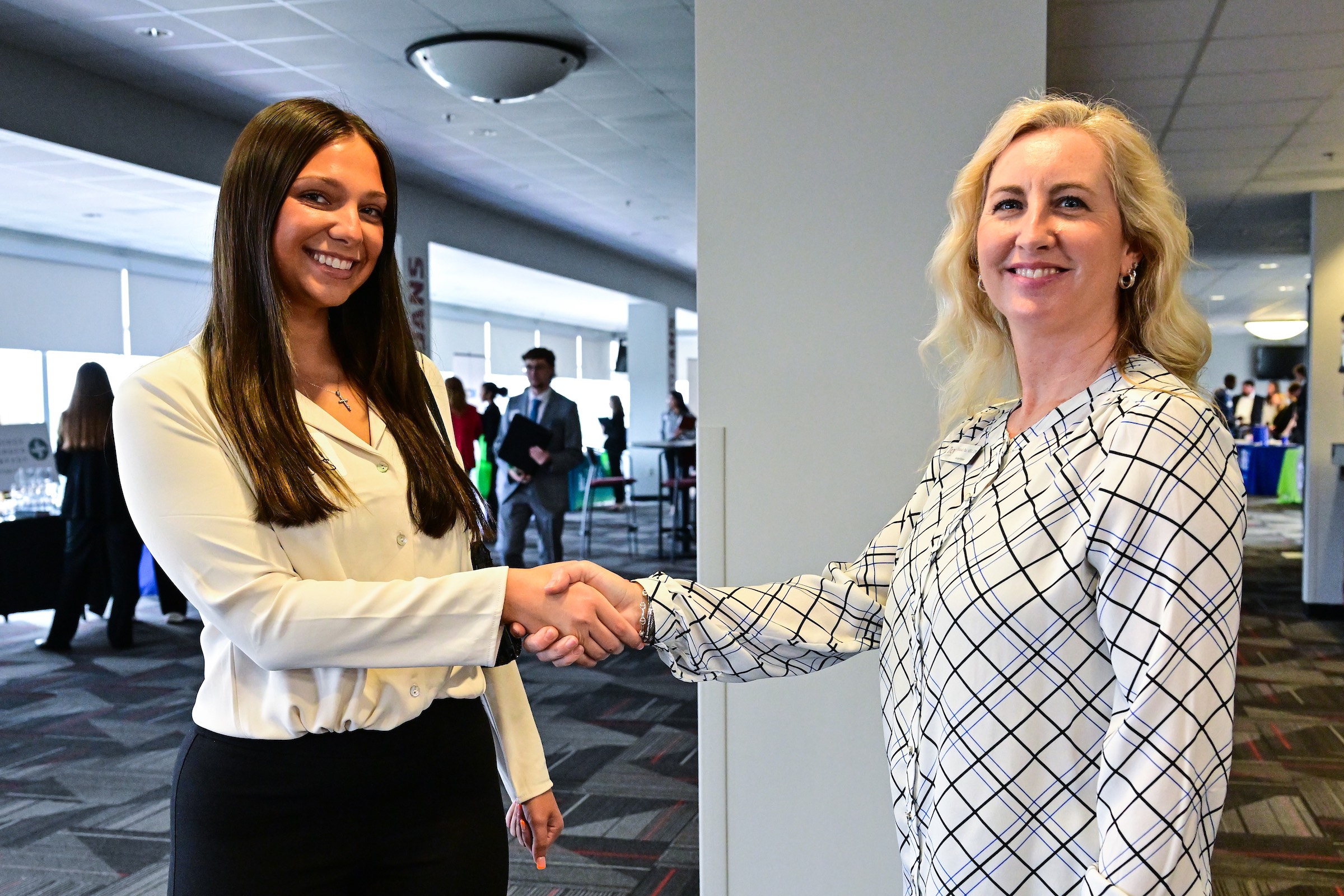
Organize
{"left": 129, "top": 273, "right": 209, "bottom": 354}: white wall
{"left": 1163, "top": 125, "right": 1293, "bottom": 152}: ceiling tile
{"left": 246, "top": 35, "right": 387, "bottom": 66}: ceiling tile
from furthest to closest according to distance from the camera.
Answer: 1. {"left": 129, "top": 273, "right": 209, "bottom": 354}: white wall
2. {"left": 1163, "top": 125, "right": 1293, "bottom": 152}: ceiling tile
3. {"left": 246, "top": 35, "right": 387, "bottom": 66}: ceiling tile

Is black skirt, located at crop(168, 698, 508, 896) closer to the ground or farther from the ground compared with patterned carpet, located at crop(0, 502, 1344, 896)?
farther from the ground

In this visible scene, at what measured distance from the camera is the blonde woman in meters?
1.07

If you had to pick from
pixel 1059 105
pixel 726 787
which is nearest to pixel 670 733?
pixel 726 787

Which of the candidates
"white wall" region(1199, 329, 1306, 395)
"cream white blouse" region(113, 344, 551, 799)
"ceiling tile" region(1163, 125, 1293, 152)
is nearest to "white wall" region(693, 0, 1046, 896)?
"cream white blouse" region(113, 344, 551, 799)

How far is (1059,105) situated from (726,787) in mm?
1682

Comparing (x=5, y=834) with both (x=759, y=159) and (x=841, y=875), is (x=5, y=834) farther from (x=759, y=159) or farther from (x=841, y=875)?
(x=759, y=159)

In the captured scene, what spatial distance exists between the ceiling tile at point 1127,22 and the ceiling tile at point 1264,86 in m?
0.74

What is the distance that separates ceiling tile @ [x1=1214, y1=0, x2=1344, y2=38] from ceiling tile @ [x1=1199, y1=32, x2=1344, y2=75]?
82mm

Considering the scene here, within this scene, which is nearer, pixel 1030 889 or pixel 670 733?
pixel 1030 889

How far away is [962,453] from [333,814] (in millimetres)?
911

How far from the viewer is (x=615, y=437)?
14977 millimetres

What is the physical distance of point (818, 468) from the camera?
7.90 ft

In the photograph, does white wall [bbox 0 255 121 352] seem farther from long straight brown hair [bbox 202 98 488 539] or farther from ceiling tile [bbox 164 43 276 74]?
long straight brown hair [bbox 202 98 488 539]

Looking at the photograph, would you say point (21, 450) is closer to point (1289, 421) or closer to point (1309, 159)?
point (1309, 159)
